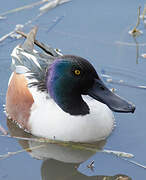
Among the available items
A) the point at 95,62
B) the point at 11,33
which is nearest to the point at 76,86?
the point at 95,62

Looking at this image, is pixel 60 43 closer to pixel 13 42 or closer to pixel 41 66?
pixel 13 42

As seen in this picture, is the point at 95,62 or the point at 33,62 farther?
the point at 95,62

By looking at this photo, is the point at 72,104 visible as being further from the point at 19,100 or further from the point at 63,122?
the point at 19,100

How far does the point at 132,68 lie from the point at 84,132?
4.52ft

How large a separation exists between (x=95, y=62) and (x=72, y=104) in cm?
133

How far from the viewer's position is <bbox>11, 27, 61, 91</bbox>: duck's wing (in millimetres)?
6113

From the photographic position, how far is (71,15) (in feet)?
26.3

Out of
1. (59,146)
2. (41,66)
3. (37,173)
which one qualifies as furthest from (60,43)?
(37,173)

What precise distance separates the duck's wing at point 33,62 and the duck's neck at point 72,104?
0.77 ft

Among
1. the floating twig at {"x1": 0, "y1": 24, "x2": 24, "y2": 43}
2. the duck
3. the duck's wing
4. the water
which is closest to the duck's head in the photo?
the duck

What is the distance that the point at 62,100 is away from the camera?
5910 mm

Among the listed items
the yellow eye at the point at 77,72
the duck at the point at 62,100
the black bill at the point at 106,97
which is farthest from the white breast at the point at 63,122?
the yellow eye at the point at 77,72

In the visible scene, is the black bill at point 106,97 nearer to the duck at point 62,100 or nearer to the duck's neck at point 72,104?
the duck at point 62,100

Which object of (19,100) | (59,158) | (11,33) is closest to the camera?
(59,158)
